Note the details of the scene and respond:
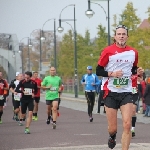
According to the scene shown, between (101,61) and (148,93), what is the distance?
16.7 metres

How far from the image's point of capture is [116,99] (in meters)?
10.0

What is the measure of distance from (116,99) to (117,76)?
1.30 feet

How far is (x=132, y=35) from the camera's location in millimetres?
52156

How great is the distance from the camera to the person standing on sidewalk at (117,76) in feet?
32.6

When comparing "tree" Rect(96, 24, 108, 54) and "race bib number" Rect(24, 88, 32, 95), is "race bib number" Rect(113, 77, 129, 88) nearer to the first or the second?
"race bib number" Rect(24, 88, 32, 95)

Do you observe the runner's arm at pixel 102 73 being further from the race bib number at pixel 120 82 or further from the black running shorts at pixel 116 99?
the black running shorts at pixel 116 99

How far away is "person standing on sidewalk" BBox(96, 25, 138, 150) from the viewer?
992cm

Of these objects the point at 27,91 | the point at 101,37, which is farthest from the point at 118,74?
the point at 101,37

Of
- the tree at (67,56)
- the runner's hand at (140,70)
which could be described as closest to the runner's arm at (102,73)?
the runner's hand at (140,70)

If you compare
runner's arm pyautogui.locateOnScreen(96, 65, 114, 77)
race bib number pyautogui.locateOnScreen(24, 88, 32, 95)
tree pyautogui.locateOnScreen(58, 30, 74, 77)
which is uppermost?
tree pyautogui.locateOnScreen(58, 30, 74, 77)

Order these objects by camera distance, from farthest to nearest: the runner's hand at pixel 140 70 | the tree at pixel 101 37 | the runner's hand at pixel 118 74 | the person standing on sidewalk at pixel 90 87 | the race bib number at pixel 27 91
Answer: the tree at pixel 101 37, the person standing on sidewalk at pixel 90 87, the race bib number at pixel 27 91, the runner's hand at pixel 140 70, the runner's hand at pixel 118 74

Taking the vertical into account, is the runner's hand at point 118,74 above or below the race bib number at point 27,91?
above

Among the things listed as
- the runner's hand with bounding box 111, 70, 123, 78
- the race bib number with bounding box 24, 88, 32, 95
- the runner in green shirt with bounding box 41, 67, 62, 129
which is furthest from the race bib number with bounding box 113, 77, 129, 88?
the runner in green shirt with bounding box 41, 67, 62, 129

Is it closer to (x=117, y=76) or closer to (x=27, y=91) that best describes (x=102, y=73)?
(x=117, y=76)
